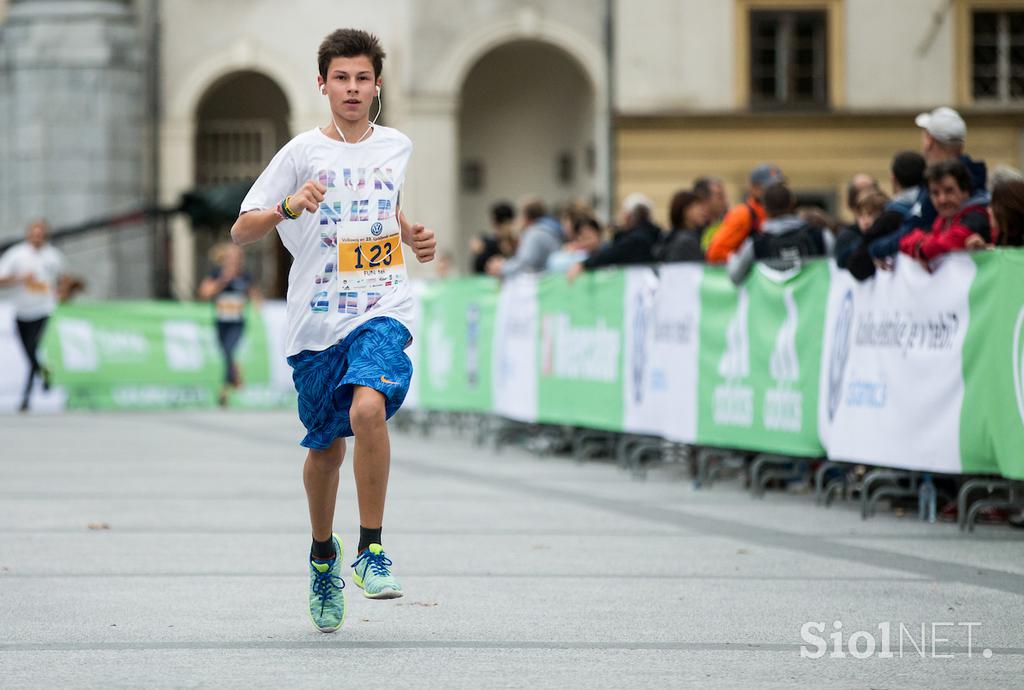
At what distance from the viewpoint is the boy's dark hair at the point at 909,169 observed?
12469 mm

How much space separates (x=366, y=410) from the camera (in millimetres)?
7164

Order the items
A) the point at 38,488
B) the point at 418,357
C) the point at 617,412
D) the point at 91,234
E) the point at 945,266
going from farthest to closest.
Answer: the point at 91,234 → the point at 418,357 → the point at 617,412 → the point at 38,488 → the point at 945,266

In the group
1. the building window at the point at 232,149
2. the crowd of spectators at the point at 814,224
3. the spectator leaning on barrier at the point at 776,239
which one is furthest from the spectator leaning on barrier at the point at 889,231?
the building window at the point at 232,149

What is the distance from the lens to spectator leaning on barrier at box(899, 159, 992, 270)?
11031 millimetres

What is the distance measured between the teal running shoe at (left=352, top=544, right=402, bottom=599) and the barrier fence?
4148 mm

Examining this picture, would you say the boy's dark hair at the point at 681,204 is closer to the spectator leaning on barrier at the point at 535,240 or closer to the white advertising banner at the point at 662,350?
the white advertising banner at the point at 662,350

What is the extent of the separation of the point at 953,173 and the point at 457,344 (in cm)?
930

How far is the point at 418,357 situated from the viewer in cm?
2133

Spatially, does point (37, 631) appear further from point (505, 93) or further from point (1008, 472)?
point (505, 93)

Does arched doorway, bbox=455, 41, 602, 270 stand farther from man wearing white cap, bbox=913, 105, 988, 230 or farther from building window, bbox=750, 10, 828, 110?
man wearing white cap, bbox=913, 105, 988, 230

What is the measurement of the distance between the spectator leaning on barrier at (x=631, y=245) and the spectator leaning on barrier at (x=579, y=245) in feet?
2.68

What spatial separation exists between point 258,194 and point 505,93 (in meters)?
31.7

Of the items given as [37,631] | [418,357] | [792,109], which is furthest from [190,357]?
[37,631]

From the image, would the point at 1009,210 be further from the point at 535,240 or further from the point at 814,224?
the point at 535,240
